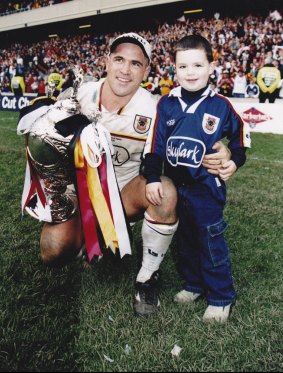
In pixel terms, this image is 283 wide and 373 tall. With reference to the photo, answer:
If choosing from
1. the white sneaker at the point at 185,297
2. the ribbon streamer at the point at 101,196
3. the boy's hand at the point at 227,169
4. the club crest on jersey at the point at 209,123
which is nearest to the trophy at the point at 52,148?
the ribbon streamer at the point at 101,196

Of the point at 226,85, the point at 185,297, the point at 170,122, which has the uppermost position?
the point at 170,122

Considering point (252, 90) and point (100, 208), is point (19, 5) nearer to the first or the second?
point (252, 90)

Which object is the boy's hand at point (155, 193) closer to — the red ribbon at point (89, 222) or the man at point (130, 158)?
the man at point (130, 158)

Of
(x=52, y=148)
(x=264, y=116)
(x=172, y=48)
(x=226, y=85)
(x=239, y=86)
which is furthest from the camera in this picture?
(x=172, y=48)

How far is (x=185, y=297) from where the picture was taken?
247 centimetres

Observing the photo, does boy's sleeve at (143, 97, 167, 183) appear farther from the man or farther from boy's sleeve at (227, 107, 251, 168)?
boy's sleeve at (227, 107, 251, 168)

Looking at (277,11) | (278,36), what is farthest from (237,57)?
(277,11)

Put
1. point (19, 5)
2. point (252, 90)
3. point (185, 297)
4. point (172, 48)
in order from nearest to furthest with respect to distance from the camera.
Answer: point (185, 297)
point (252, 90)
point (172, 48)
point (19, 5)

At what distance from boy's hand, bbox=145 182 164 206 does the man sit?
50mm

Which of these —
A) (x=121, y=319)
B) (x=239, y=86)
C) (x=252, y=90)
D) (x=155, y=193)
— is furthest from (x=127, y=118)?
(x=239, y=86)

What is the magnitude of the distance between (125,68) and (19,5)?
3577 centimetres

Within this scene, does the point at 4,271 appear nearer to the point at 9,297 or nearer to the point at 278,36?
the point at 9,297

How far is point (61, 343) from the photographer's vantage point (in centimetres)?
199

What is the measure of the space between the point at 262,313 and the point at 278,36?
16.8 m
